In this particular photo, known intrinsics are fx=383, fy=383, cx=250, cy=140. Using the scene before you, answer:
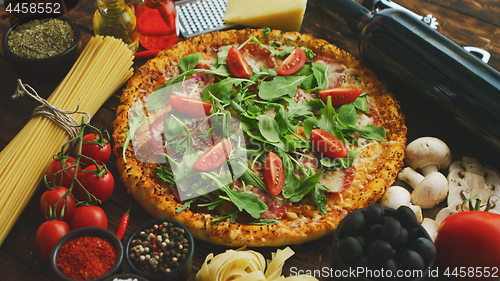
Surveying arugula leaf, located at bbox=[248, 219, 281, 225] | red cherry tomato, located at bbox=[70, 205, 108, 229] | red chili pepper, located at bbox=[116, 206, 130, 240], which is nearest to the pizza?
arugula leaf, located at bbox=[248, 219, 281, 225]

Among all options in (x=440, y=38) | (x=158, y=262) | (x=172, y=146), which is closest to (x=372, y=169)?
(x=440, y=38)

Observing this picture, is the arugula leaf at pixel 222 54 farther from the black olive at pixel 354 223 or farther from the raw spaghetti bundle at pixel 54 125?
the black olive at pixel 354 223

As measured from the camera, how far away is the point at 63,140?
7.11 feet

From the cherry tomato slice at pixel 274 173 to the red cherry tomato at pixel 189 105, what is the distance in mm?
495

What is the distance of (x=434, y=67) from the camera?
2352mm

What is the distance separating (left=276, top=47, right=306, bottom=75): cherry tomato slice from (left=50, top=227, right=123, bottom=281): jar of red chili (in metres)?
1.49

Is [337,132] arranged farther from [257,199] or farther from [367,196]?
[257,199]

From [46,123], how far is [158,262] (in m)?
1.09

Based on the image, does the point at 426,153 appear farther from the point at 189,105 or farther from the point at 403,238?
the point at 189,105

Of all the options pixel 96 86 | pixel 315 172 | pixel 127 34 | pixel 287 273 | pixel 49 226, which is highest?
pixel 127 34

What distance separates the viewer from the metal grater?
2.98 meters

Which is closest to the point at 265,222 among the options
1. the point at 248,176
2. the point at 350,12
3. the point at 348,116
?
the point at 248,176

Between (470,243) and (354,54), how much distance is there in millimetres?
1692

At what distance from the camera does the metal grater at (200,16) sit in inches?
117
